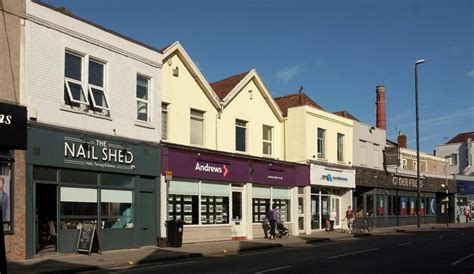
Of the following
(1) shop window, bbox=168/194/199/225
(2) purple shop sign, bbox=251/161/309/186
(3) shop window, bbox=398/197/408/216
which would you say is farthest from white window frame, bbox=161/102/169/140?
(3) shop window, bbox=398/197/408/216

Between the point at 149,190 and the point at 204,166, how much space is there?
3.51 metres

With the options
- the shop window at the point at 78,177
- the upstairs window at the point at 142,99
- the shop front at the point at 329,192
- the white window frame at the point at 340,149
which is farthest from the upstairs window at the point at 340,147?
the shop window at the point at 78,177

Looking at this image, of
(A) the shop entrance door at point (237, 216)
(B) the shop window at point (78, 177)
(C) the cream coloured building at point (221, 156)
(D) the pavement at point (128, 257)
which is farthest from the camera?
(A) the shop entrance door at point (237, 216)

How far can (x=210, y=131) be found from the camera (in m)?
27.4

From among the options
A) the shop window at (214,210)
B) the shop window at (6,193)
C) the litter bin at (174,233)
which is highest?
the shop window at (6,193)

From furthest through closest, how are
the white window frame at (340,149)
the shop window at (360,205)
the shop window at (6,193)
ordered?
Result: 1. the shop window at (360,205)
2. the white window frame at (340,149)
3. the shop window at (6,193)

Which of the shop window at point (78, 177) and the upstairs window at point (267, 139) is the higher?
the upstairs window at point (267, 139)

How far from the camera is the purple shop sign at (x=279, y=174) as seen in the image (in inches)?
1175

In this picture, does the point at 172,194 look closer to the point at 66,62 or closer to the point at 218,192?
the point at 218,192

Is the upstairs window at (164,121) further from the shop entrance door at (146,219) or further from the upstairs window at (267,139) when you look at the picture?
the upstairs window at (267,139)

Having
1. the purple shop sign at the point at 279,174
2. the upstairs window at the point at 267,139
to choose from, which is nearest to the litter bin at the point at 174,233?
the purple shop sign at the point at 279,174

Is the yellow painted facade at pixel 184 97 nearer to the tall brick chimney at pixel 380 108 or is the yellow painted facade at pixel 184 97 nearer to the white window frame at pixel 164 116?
the white window frame at pixel 164 116

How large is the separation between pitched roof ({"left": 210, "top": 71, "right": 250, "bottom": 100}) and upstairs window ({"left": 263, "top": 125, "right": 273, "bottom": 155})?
319 cm

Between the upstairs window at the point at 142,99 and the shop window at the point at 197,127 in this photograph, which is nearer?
the upstairs window at the point at 142,99
